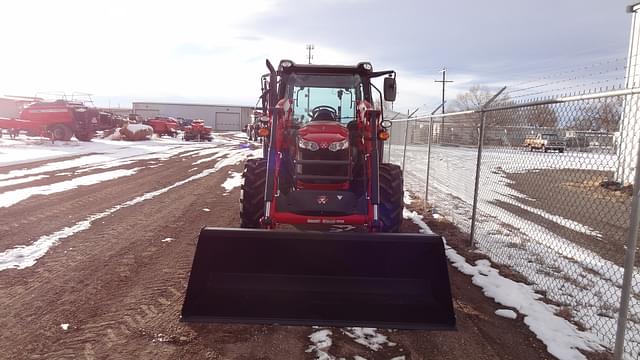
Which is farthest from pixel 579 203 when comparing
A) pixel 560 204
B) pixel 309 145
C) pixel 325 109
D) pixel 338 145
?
pixel 309 145

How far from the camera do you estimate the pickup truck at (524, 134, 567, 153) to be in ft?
14.4

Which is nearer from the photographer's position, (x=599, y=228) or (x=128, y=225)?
(x=128, y=225)

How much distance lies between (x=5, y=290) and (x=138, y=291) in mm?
1232

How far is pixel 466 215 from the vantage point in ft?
27.1

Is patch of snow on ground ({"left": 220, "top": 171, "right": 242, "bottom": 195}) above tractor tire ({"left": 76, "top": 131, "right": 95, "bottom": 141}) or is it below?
below

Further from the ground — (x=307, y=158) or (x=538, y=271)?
(x=307, y=158)

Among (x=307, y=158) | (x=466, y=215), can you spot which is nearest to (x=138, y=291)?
(x=307, y=158)

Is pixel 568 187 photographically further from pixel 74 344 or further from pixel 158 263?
pixel 74 344

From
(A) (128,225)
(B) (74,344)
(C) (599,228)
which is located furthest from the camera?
(C) (599,228)

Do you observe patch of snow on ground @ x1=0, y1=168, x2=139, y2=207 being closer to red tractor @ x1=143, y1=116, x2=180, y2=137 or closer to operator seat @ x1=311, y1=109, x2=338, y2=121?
operator seat @ x1=311, y1=109, x2=338, y2=121

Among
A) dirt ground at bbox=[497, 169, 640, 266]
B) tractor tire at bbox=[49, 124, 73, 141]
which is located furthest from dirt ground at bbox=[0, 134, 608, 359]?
tractor tire at bbox=[49, 124, 73, 141]

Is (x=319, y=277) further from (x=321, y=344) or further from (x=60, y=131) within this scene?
(x=60, y=131)

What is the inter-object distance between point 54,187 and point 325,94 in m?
7.38

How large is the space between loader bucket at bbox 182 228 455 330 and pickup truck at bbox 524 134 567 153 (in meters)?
1.83
